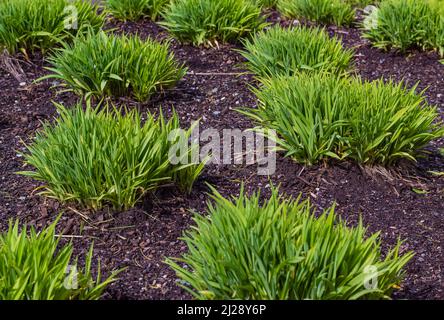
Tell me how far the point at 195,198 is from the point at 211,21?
1842 mm

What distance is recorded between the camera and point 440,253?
3.28 m

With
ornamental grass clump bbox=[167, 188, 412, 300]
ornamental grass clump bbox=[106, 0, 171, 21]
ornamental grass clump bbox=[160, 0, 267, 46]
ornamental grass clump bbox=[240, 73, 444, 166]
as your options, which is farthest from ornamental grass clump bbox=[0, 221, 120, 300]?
ornamental grass clump bbox=[106, 0, 171, 21]

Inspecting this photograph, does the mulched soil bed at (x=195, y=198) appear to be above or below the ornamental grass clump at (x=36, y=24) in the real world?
below

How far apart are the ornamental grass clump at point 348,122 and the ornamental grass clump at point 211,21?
53.1 inches

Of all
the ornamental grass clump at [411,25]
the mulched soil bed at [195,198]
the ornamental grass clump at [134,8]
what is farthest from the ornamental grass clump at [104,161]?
the ornamental grass clump at [411,25]

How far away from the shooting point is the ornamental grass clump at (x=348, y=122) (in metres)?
3.68

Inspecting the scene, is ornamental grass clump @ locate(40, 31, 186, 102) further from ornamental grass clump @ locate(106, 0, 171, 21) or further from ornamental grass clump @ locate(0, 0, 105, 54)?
ornamental grass clump @ locate(106, 0, 171, 21)

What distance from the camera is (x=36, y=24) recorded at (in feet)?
16.2

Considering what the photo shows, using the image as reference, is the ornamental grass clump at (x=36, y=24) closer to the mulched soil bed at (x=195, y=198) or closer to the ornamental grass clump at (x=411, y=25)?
the mulched soil bed at (x=195, y=198)

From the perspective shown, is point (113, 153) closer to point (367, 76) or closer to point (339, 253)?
point (339, 253)

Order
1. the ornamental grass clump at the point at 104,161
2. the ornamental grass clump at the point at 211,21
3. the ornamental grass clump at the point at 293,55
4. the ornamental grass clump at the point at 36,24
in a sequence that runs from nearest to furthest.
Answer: the ornamental grass clump at the point at 104,161
the ornamental grass clump at the point at 293,55
the ornamental grass clump at the point at 36,24
the ornamental grass clump at the point at 211,21

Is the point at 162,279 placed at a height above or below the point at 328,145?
below
